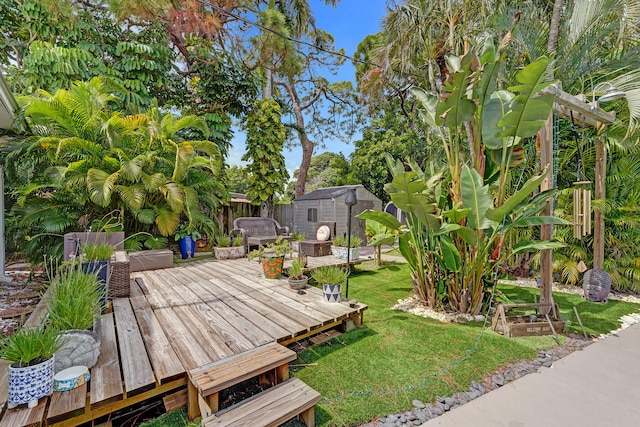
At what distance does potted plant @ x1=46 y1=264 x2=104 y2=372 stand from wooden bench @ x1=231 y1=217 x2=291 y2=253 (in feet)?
15.2

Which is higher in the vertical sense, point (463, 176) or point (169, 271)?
point (463, 176)

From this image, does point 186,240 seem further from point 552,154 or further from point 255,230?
point 552,154

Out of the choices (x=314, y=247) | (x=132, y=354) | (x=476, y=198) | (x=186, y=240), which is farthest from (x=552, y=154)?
(x=186, y=240)

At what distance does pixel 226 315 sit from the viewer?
9.98 ft

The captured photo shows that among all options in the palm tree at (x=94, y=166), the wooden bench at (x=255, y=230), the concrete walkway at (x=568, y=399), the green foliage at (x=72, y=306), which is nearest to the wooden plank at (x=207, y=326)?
the green foliage at (x=72, y=306)

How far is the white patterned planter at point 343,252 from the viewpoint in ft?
21.0

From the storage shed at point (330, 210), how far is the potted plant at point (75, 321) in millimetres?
7713

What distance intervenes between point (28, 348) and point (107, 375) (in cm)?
49

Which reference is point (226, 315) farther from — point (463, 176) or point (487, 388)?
point (463, 176)

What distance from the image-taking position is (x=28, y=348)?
161cm

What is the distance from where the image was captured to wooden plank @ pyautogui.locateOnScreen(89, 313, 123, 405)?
1.70 m

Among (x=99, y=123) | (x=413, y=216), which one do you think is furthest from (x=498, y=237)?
(x=99, y=123)

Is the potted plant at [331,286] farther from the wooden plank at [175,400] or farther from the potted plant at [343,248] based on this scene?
the potted plant at [343,248]

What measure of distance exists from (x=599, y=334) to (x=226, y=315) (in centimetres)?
443
